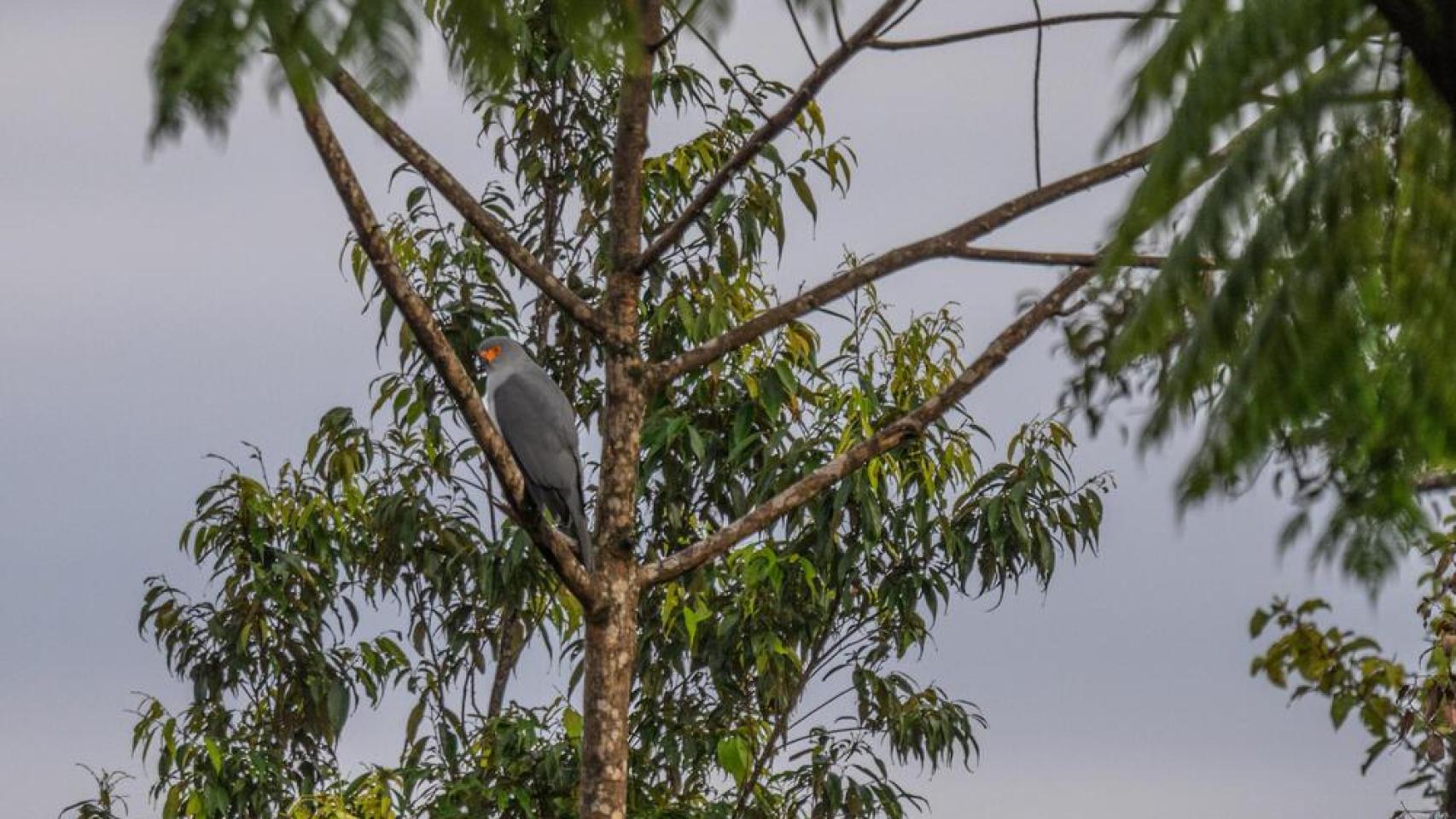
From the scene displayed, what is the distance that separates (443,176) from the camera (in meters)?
4.79

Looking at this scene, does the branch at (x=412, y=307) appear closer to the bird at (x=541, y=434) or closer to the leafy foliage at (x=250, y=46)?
the bird at (x=541, y=434)

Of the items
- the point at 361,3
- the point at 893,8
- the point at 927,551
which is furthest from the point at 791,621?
the point at 361,3

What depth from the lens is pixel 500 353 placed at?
690 cm

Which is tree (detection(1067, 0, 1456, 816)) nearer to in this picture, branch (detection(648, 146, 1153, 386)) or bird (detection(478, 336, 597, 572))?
branch (detection(648, 146, 1153, 386))

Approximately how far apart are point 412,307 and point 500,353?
2573 millimetres

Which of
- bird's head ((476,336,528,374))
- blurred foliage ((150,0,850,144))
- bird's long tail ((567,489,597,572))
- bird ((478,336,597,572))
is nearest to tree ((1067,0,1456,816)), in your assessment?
blurred foliage ((150,0,850,144))

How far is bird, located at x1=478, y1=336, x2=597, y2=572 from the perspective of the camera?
19.9 ft

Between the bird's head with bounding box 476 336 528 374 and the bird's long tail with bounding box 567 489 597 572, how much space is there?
801 millimetres

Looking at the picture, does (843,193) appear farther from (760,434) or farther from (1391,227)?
(1391,227)

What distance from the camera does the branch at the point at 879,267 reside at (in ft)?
16.5

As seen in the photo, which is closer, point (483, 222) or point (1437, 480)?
point (1437, 480)

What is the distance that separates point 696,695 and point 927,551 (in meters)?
1.08

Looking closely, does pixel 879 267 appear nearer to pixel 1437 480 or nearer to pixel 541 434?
pixel 541 434

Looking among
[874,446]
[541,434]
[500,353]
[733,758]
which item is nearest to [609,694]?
[874,446]
